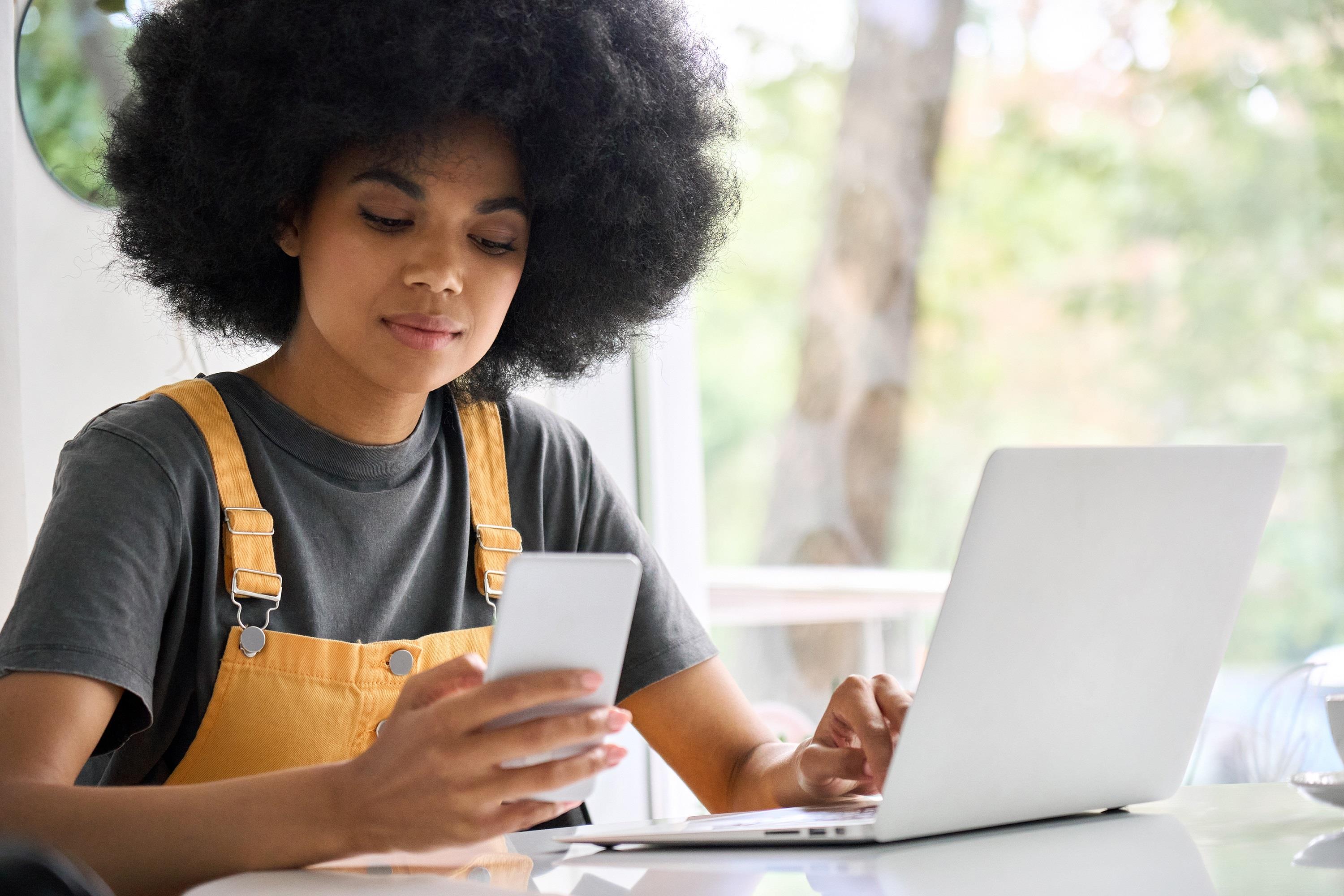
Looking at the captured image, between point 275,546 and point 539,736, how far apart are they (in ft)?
1.98

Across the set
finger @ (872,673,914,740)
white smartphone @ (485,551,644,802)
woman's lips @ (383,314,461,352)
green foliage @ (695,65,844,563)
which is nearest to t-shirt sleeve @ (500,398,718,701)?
woman's lips @ (383,314,461,352)

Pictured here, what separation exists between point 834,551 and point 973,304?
0.82 metres

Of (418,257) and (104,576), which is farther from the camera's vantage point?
(418,257)

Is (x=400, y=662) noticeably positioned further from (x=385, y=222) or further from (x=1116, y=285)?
(x=1116, y=285)

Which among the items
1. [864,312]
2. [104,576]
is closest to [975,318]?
[864,312]

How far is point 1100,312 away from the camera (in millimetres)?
3234

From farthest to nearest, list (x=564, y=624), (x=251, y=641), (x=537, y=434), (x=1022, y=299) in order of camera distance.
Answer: (x=1022, y=299) < (x=537, y=434) < (x=251, y=641) < (x=564, y=624)

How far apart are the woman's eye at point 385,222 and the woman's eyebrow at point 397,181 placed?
3 centimetres

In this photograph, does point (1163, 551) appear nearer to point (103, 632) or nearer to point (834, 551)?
point (103, 632)

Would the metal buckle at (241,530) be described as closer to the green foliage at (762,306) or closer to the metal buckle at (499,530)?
the metal buckle at (499,530)

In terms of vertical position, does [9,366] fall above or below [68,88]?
below

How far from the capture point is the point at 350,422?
130 centimetres

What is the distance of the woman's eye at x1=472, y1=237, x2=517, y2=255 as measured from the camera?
4.05ft

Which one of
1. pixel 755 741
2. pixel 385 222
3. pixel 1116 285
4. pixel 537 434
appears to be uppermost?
pixel 1116 285
